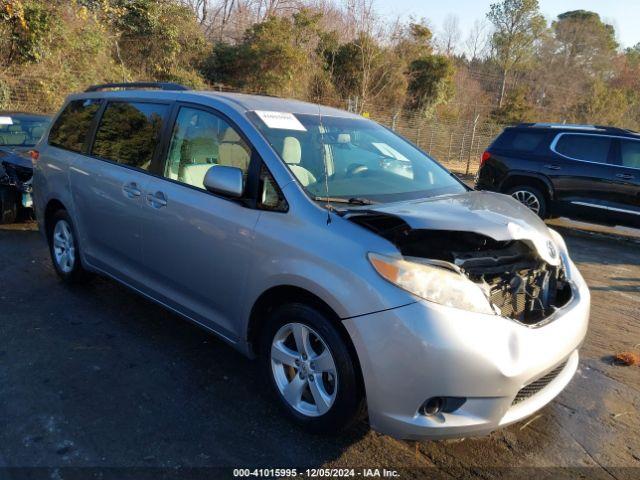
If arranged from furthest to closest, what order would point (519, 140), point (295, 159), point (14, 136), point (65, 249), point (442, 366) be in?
1. point (519, 140)
2. point (14, 136)
3. point (65, 249)
4. point (295, 159)
5. point (442, 366)

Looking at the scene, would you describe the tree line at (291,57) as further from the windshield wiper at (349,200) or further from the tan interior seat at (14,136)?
the windshield wiper at (349,200)

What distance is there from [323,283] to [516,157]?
759cm

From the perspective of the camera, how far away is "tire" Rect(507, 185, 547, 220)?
29.3 ft

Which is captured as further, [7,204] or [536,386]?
[7,204]

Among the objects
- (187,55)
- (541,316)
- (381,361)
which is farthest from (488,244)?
(187,55)

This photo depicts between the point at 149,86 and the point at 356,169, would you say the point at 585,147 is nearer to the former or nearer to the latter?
the point at 356,169

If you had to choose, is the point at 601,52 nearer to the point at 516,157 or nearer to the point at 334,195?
the point at 516,157

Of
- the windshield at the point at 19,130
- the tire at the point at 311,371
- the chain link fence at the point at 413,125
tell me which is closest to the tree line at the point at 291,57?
the chain link fence at the point at 413,125

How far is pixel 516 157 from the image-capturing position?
30.1ft

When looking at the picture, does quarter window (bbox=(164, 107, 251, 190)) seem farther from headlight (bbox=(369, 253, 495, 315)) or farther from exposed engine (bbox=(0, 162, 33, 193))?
exposed engine (bbox=(0, 162, 33, 193))

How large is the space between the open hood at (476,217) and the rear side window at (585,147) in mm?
6017

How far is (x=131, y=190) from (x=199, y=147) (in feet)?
2.14

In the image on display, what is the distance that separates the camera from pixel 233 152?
11.0 feet

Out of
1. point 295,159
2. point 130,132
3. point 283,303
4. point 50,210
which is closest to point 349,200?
point 295,159
